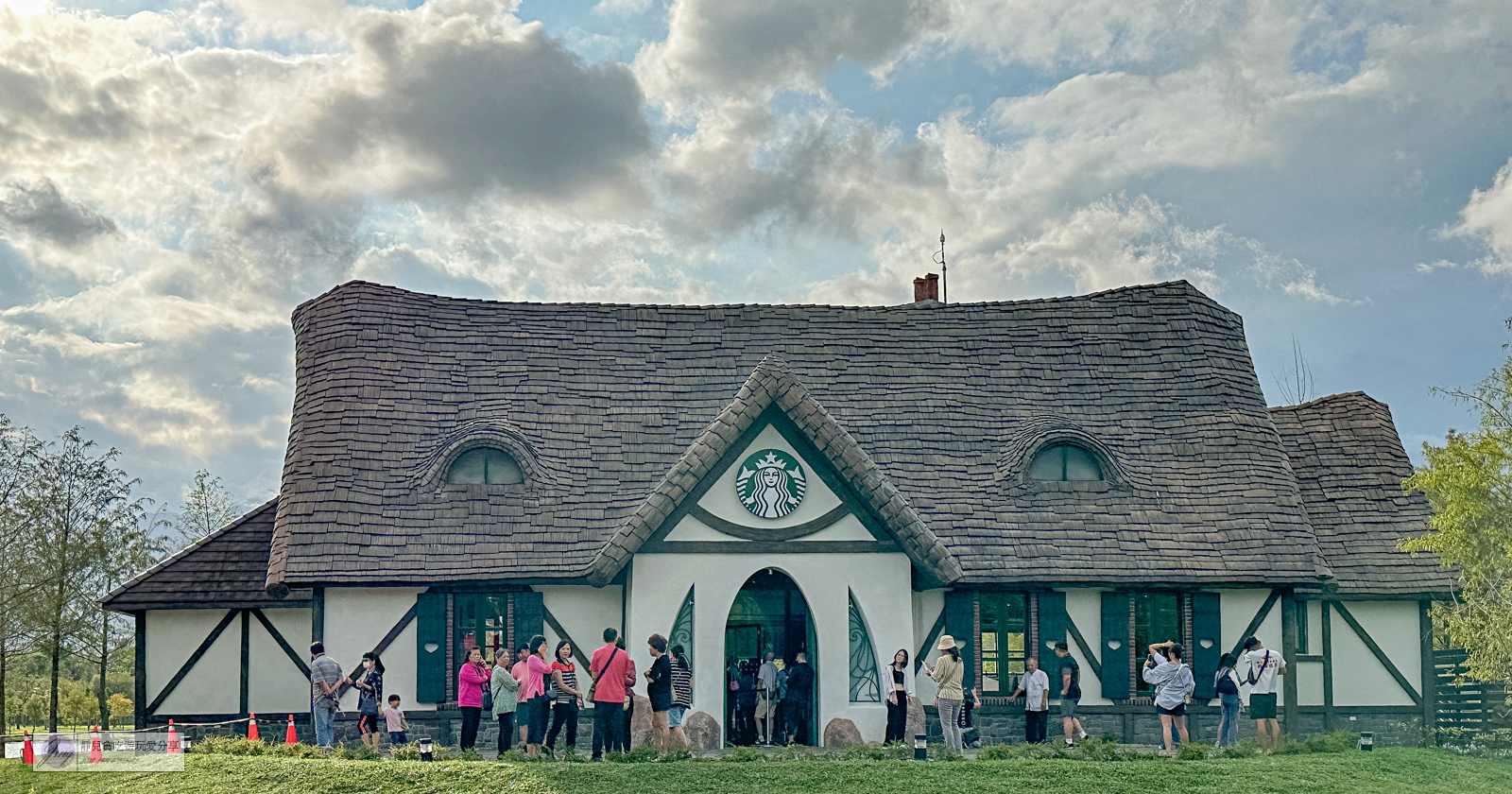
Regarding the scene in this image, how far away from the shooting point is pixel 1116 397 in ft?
67.9

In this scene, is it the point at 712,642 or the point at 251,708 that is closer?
the point at 712,642

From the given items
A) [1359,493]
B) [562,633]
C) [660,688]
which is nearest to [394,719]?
→ [562,633]

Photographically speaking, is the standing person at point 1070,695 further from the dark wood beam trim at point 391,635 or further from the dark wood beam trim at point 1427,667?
the dark wood beam trim at point 391,635

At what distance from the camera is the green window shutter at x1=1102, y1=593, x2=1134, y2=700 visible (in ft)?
58.0

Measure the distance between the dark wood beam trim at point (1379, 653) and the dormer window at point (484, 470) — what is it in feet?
42.1

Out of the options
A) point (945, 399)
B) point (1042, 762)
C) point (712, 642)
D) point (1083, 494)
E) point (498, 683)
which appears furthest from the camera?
point (945, 399)

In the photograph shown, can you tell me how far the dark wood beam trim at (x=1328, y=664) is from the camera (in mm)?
18625

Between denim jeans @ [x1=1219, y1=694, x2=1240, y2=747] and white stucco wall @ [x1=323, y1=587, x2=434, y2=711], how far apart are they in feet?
34.9

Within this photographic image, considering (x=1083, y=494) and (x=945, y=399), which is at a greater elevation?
(x=945, y=399)

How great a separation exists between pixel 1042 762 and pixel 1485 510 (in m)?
7.41

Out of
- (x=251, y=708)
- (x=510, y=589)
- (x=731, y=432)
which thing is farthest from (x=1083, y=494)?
(x=251, y=708)

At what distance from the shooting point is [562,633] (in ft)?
56.5

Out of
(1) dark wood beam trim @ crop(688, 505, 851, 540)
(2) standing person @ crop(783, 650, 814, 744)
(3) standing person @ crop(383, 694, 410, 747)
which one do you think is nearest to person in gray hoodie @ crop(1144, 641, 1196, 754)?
(2) standing person @ crop(783, 650, 814, 744)

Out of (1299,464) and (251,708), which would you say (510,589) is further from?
(1299,464)
